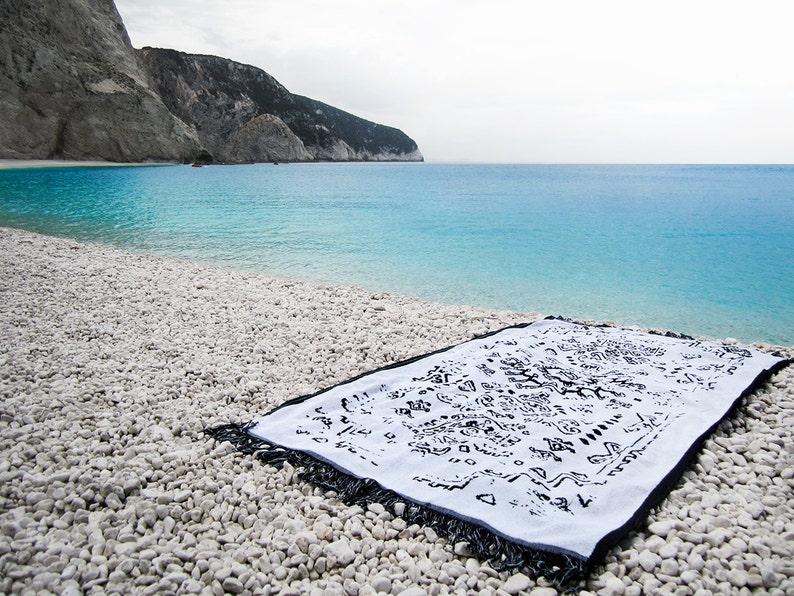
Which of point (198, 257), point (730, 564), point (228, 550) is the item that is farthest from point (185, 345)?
point (198, 257)

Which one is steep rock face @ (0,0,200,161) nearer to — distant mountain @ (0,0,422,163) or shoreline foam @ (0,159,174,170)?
distant mountain @ (0,0,422,163)

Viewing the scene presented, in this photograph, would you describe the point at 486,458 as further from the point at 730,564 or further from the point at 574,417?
the point at 730,564

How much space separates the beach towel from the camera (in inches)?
99.0

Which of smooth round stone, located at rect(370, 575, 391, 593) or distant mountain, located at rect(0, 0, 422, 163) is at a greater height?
distant mountain, located at rect(0, 0, 422, 163)

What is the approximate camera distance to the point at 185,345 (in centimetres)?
519

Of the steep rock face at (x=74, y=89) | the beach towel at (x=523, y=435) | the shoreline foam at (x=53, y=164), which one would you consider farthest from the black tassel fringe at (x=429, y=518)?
the steep rock face at (x=74, y=89)

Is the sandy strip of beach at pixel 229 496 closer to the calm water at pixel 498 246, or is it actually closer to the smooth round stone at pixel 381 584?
the smooth round stone at pixel 381 584

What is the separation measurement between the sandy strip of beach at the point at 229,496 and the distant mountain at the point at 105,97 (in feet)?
197

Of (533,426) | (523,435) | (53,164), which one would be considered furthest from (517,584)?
(53,164)

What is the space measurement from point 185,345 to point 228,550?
10.5 ft

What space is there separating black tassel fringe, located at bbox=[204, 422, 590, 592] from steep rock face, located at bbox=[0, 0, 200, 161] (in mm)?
62024

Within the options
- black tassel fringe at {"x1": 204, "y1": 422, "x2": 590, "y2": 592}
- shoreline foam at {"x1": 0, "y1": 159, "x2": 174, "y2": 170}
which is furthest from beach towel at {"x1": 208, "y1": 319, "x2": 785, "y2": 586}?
shoreline foam at {"x1": 0, "y1": 159, "x2": 174, "y2": 170}

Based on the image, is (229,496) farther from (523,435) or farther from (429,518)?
(523,435)

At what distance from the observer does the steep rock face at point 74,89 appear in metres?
49.8
